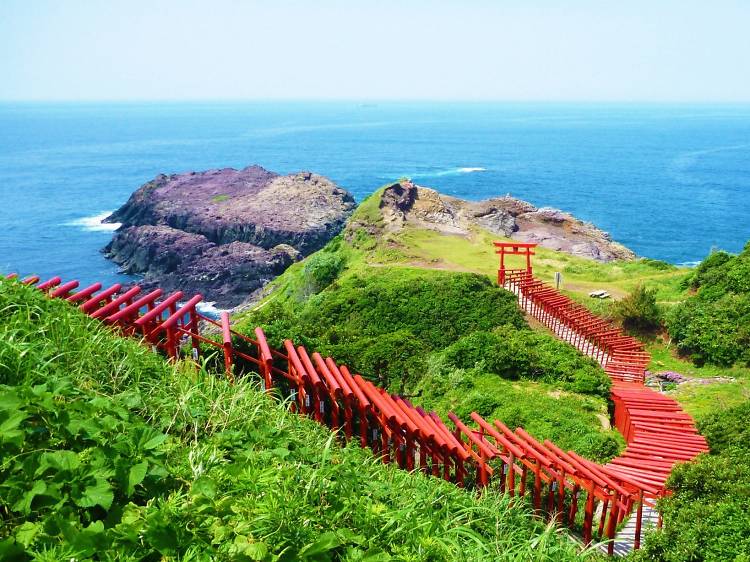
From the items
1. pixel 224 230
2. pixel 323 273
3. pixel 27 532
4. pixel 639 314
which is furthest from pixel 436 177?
pixel 27 532

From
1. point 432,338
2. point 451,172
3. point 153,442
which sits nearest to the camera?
point 153,442

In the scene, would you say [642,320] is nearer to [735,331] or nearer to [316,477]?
[735,331]

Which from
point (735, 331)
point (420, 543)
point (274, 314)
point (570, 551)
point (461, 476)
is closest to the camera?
point (420, 543)

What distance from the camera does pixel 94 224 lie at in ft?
270

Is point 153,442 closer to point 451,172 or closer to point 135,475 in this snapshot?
point 135,475

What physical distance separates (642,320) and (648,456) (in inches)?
527

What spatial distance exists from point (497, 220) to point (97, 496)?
2254 inches

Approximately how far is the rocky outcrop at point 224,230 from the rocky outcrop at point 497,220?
17864 mm

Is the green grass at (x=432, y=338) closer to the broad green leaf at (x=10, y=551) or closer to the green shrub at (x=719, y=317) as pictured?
the green shrub at (x=719, y=317)

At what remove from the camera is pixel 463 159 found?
488 feet

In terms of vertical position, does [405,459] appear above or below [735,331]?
above

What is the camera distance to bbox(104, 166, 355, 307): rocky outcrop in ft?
193

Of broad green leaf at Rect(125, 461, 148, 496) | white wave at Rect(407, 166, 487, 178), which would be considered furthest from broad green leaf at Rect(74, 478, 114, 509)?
white wave at Rect(407, 166, 487, 178)

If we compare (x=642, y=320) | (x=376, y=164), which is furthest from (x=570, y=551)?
(x=376, y=164)
